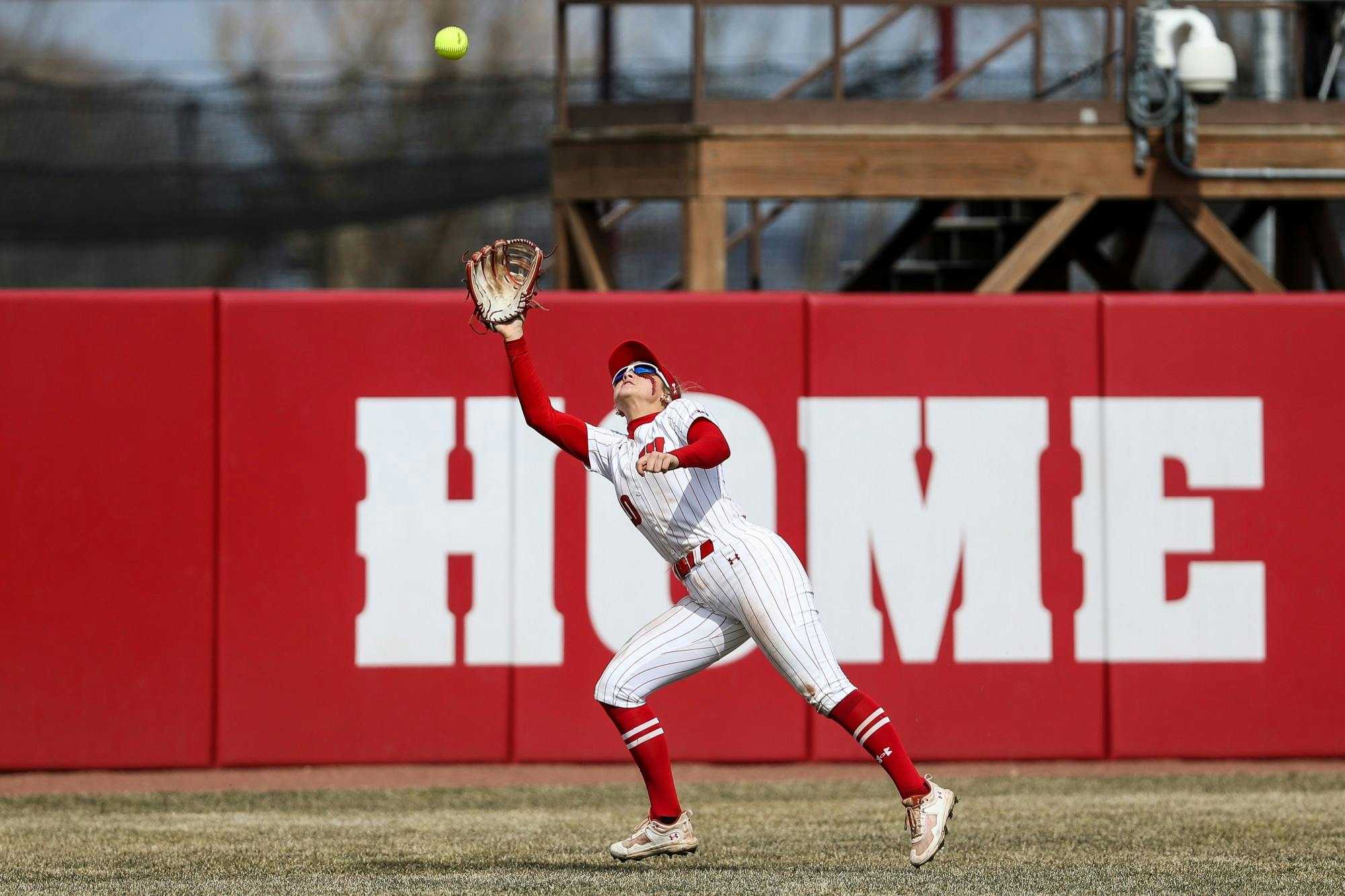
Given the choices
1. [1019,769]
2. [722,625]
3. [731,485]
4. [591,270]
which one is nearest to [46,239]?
[591,270]

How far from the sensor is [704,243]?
1147cm

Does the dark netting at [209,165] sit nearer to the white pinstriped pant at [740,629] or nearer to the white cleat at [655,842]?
the white pinstriped pant at [740,629]

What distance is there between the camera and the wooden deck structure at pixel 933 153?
38.0ft

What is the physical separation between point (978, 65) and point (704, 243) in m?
2.70

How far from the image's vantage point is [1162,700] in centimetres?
928

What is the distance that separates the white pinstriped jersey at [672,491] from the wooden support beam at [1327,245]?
779 cm

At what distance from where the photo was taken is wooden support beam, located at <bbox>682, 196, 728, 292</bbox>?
37.6 ft

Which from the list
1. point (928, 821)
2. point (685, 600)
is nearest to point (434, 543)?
point (685, 600)

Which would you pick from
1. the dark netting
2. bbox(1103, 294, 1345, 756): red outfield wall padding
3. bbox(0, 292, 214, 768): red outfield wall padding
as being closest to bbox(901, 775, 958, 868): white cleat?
bbox(1103, 294, 1345, 756): red outfield wall padding

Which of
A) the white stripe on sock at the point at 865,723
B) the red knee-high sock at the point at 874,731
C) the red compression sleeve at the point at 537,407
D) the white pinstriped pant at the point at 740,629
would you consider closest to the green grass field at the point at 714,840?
the red knee-high sock at the point at 874,731

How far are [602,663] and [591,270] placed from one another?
4.22m

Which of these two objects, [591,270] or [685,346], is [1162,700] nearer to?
[685,346]

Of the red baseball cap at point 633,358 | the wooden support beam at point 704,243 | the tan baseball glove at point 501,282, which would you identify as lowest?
the red baseball cap at point 633,358

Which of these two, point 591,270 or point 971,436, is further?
A: point 591,270
